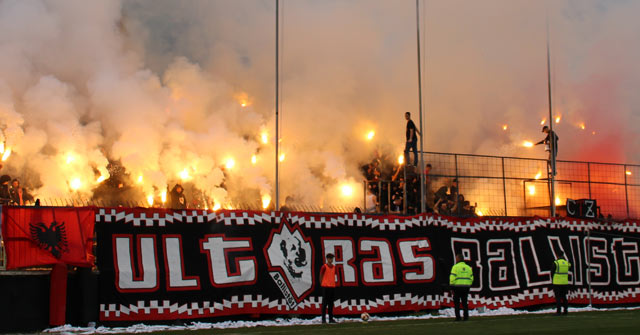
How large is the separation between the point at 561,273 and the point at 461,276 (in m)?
3.32

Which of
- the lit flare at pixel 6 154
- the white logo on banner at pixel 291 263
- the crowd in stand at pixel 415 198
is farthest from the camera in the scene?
the lit flare at pixel 6 154

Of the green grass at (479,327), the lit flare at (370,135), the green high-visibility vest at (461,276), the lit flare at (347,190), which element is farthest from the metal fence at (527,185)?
the green grass at (479,327)

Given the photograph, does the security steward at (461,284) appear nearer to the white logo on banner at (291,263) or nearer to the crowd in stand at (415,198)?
the white logo on banner at (291,263)

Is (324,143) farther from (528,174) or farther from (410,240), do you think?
(410,240)

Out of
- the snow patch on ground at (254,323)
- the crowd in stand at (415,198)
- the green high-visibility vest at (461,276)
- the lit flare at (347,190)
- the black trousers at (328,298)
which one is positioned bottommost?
the snow patch on ground at (254,323)

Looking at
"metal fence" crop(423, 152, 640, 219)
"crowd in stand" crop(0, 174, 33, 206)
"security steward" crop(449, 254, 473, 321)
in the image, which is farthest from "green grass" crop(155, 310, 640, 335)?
"metal fence" crop(423, 152, 640, 219)

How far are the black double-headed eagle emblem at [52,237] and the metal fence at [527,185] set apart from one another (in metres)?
12.7

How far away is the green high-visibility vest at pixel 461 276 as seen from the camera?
56.9 ft

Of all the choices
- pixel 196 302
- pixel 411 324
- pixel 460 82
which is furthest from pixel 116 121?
pixel 411 324

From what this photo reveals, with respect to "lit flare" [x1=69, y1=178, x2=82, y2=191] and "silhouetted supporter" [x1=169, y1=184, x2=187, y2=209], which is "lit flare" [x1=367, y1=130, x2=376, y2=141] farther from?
"silhouetted supporter" [x1=169, y1=184, x2=187, y2=209]

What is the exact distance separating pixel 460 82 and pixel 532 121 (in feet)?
15.6

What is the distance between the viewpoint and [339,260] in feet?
60.5

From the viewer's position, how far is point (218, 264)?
659 inches

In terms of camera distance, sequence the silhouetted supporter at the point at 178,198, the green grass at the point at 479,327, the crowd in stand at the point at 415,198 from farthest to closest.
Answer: the silhouetted supporter at the point at 178,198
the crowd in stand at the point at 415,198
the green grass at the point at 479,327
